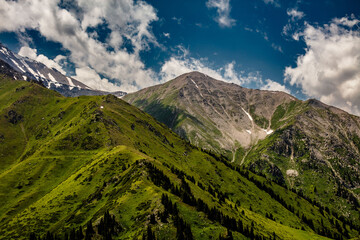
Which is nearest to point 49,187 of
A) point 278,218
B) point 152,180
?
point 152,180

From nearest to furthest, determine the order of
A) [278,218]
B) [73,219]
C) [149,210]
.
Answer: [149,210]
[73,219]
[278,218]

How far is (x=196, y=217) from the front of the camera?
8394 centimetres

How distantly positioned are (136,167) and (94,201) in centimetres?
2665

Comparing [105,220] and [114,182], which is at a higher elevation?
[114,182]

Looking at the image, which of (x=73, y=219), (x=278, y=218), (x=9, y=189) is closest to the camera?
(x=73, y=219)

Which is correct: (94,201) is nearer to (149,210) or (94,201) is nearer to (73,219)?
(73,219)

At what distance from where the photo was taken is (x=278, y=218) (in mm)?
199875

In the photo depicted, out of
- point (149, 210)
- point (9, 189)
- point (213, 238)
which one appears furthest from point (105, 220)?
point (9, 189)

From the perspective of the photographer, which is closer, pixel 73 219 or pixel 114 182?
pixel 73 219

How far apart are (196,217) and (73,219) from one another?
57.6m

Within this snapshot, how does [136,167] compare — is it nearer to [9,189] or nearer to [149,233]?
[149,233]

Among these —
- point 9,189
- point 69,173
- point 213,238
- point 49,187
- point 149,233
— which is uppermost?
point 213,238

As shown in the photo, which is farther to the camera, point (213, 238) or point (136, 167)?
point (136, 167)

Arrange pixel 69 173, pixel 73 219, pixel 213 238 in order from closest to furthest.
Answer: pixel 213 238 < pixel 73 219 < pixel 69 173
